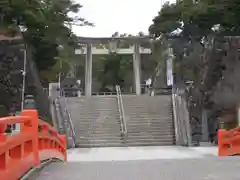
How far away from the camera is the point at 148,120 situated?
906 inches

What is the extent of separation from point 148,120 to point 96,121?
2.86m

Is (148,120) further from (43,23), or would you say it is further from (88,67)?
(88,67)

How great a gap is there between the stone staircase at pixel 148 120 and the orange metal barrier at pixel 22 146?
11558mm

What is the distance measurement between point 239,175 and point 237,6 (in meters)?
18.3

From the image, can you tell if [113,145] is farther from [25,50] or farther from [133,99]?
[25,50]

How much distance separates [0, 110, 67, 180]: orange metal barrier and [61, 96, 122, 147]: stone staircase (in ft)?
36.5

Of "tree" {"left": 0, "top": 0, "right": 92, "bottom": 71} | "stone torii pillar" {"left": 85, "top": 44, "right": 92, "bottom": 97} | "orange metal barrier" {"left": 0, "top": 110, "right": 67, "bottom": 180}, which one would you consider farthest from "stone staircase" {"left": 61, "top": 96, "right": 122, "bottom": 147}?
"stone torii pillar" {"left": 85, "top": 44, "right": 92, "bottom": 97}

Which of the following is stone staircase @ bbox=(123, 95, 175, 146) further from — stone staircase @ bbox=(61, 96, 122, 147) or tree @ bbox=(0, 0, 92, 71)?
tree @ bbox=(0, 0, 92, 71)

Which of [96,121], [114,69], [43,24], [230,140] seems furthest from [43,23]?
[114,69]

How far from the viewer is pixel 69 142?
20453mm

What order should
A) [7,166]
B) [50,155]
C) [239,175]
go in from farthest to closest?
[50,155]
[239,175]
[7,166]

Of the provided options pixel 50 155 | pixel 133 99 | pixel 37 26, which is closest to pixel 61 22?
pixel 37 26

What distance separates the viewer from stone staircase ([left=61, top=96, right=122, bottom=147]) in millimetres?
21031

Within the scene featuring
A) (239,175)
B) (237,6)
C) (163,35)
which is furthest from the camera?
(163,35)
